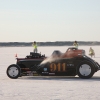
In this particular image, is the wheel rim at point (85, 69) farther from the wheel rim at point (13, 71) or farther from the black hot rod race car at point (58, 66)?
the wheel rim at point (13, 71)

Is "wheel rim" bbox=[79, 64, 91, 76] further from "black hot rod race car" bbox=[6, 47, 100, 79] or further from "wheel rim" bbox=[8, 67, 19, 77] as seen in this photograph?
"wheel rim" bbox=[8, 67, 19, 77]

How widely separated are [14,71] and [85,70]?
281 centimetres

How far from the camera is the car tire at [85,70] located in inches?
573

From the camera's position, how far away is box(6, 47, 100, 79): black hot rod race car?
14625 mm
